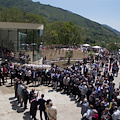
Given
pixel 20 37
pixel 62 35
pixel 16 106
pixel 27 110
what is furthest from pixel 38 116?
pixel 62 35

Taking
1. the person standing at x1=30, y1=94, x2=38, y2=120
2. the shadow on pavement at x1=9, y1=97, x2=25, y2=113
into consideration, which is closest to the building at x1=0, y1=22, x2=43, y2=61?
the shadow on pavement at x1=9, y1=97, x2=25, y2=113

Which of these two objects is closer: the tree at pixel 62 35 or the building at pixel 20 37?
the building at pixel 20 37

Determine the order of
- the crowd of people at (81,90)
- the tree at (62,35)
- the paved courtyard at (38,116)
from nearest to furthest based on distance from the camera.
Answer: the crowd of people at (81,90)
the paved courtyard at (38,116)
the tree at (62,35)

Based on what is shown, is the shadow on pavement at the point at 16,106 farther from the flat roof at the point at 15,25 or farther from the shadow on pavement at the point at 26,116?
the flat roof at the point at 15,25

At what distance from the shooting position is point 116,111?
704cm

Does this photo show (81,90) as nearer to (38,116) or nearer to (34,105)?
(38,116)

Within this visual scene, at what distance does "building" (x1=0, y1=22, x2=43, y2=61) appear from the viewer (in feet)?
69.7

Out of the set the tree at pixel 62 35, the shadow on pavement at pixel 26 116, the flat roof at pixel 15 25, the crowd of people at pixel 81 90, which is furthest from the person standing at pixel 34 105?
the tree at pixel 62 35

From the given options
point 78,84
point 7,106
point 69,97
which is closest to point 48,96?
point 69,97

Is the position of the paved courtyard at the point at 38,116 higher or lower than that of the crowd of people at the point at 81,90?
lower

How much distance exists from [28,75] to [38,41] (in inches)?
440

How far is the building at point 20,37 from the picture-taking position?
69.7 feet

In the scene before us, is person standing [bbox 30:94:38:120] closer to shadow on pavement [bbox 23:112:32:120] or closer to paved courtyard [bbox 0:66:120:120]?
shadow on pavement [bbox 23:112:32:120]

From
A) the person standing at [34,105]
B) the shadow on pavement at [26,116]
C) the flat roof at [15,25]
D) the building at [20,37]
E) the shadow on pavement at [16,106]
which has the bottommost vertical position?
the shadow on pavement at [26,116]
